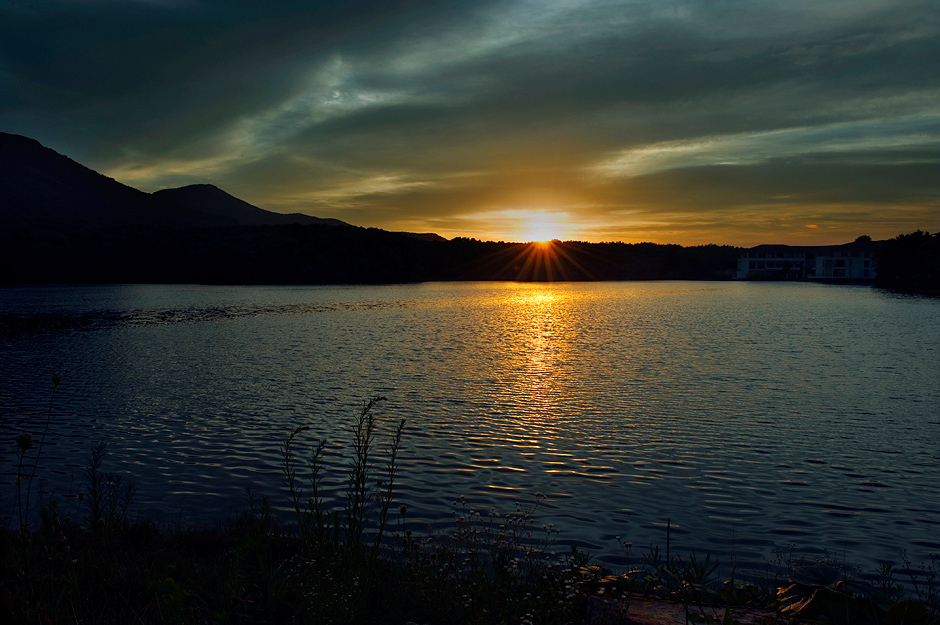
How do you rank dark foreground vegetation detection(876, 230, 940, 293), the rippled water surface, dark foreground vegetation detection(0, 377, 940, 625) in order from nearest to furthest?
dark foreground vegetation detection(0, 377, 940, 625), the rippled water surface, dark foreground vegetation detection(876, 230, 940, 293)

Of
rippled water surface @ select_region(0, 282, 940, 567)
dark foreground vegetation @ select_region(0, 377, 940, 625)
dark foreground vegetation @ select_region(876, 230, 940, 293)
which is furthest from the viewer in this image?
dark foreground vegetation @ select_region(876, 230, 940, 293)

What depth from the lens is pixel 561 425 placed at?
52.2ft

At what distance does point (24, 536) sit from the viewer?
7.14 meters

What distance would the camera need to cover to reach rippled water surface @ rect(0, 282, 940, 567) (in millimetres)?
9703

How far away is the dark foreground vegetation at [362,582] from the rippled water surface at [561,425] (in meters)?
1.32

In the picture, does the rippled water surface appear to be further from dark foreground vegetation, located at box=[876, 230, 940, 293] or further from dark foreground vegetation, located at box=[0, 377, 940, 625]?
dark foreground vegetation, located at box=[876, 230, 940, 293]

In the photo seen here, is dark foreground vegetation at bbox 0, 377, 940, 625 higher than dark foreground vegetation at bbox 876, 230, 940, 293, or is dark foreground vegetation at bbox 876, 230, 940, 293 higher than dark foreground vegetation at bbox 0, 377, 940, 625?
dark foreground vegetation at bbox 876, 230, 940, 293

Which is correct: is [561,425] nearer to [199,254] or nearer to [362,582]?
[362,582]

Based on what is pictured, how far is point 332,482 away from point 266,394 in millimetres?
9385

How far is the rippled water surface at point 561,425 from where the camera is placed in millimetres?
9703

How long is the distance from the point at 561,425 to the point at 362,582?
1074 cm

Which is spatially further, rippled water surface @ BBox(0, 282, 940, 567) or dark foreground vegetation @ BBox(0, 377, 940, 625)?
rippled water surface @ BBox(0, 282, 940, 567)

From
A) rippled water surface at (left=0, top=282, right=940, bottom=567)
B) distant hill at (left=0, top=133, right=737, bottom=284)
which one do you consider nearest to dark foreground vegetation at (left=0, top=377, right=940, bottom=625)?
rippled water surface at (left=0, top=282, right=940, bottom=567)

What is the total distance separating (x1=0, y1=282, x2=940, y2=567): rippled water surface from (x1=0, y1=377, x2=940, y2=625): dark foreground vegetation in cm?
132
